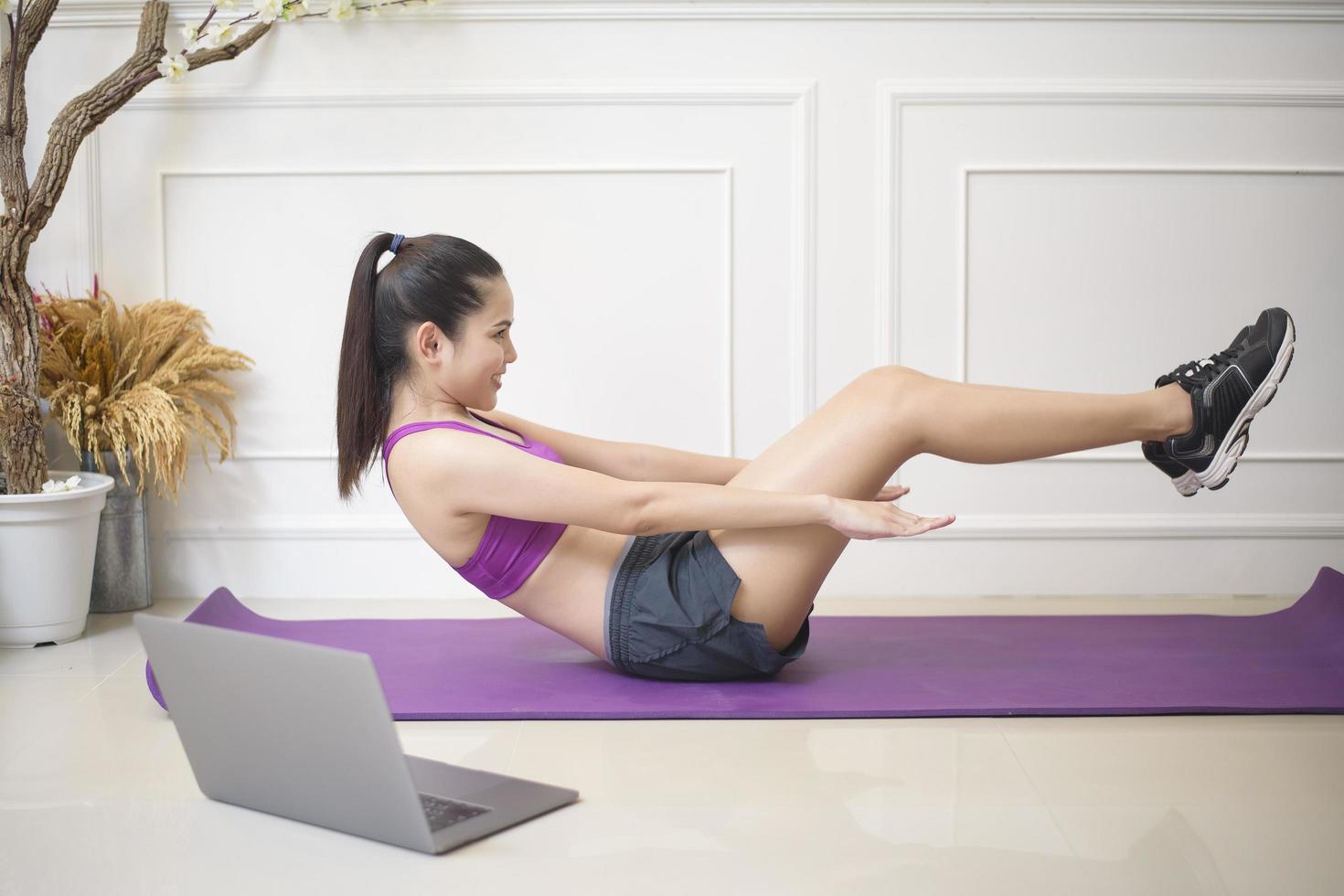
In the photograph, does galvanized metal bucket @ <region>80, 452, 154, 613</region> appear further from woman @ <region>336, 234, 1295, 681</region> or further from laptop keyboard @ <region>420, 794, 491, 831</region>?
laptop keyboard @ <region>420, 794, 491, 831</region>

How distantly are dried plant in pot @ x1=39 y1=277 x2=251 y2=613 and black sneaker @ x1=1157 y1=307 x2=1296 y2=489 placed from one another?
2156 mm

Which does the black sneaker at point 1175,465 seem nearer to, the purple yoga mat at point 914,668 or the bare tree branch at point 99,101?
the purple yoga mat at point 914,668

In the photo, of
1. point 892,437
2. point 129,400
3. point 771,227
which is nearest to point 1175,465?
point 892,437

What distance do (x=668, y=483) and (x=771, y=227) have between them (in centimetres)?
129

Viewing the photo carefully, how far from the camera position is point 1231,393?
2045 mm

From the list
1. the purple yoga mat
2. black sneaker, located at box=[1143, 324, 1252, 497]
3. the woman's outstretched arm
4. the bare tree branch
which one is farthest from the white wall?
black sneaker, located at box=[1143, 324, 1252, 497]

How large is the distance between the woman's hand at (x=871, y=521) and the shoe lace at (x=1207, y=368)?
52 centimetres

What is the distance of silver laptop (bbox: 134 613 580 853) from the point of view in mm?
1462

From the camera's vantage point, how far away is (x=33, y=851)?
1.58m

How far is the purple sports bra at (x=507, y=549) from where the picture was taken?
2080 millimetres

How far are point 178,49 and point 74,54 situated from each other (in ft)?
0.88

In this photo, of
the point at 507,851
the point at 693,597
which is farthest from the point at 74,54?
the point at 507,851

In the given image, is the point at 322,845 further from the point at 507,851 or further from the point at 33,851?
the point at 33,851

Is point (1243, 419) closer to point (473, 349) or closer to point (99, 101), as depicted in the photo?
point (473, 349)
